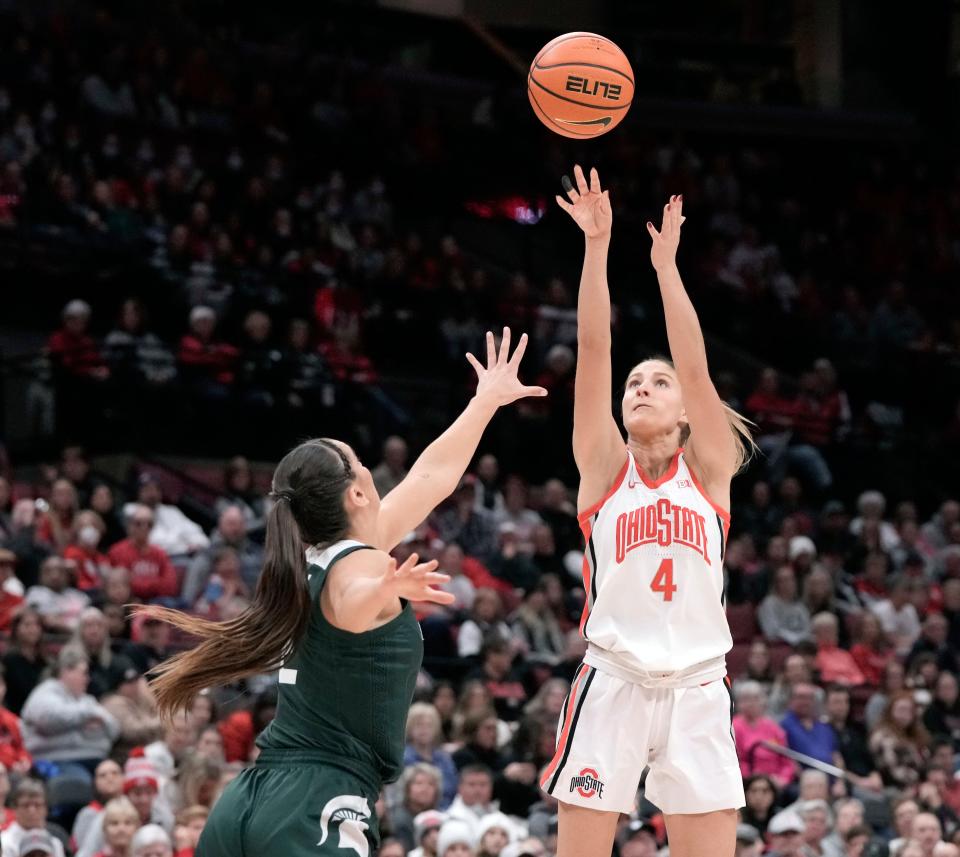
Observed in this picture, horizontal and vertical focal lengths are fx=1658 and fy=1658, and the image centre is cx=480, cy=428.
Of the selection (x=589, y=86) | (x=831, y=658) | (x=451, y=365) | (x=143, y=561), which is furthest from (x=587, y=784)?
(x=451, y=365)

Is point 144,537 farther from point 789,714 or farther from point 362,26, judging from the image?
point 362,26

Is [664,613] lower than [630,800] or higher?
higher

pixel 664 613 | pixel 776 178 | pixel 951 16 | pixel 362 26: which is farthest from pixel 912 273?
pixel 664 613

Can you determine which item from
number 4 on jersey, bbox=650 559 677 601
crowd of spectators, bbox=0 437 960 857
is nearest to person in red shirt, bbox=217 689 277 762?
crowd of spectators, bbox=0 437 960 857

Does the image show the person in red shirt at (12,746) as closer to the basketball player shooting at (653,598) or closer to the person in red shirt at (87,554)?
the person in red shirt at (87,554)

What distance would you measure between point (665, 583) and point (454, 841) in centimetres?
457

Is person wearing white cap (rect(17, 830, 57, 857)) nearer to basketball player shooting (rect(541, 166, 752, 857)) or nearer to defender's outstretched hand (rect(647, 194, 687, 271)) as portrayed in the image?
basketball player shooting (rect(541, 166, 752, 857))

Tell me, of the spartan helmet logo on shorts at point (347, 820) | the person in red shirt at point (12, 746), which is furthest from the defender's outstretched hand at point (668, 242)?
the person in red shirt at point (12, 746)

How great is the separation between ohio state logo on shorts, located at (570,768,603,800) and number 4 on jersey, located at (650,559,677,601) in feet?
2.13

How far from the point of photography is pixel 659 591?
5.73m

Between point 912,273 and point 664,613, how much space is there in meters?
18.8

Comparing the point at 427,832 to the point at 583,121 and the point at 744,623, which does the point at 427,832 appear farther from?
the point at 744,623

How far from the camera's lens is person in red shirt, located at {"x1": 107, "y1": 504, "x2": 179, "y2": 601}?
12594 mm

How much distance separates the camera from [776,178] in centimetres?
2488
